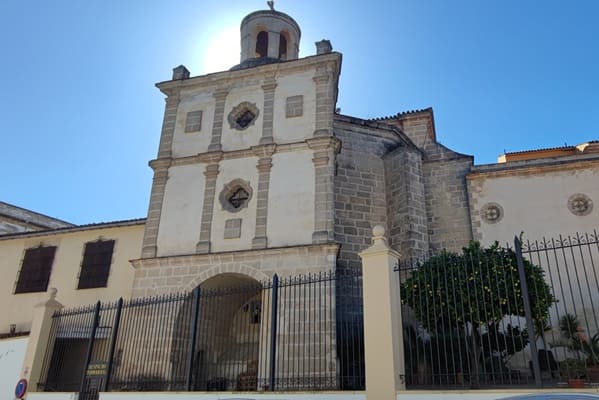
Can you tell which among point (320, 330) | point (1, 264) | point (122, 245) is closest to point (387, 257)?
point (320, 330)

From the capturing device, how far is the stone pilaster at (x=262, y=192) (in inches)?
500

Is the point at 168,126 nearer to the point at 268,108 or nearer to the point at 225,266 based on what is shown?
the point at 268,108

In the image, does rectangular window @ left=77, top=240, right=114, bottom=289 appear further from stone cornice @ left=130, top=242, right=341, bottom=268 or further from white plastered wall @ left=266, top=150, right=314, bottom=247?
white plastered wall @ left=266, top=150, right=314, bottom=247

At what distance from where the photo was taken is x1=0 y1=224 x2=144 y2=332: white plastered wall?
51.0 feet

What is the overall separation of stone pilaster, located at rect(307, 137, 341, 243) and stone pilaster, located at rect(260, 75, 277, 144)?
1.37m

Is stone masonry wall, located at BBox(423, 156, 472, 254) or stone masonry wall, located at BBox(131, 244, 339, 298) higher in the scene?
stone masonry wall, located at BBox(423, 156, 472, 254)

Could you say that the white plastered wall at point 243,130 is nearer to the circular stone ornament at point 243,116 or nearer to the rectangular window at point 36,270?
the circular stone ornament at point 243,116

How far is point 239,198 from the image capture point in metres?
13.7

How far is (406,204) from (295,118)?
4187 millimetres

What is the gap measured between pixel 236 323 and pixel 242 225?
2.66m

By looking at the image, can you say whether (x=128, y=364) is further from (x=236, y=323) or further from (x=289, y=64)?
(x=289, y=64)

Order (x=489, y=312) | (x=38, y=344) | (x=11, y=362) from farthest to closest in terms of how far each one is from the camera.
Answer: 1. (x=11, y=362)
2. (x=38, y=344)
3. (x=489, y=312)

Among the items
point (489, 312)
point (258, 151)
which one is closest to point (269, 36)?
point (258, 151)

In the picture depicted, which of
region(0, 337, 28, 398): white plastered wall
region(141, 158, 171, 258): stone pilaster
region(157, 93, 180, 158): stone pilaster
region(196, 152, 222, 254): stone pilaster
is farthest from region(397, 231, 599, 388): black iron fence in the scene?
region(0, 337, 28, 398): white plastered wall
